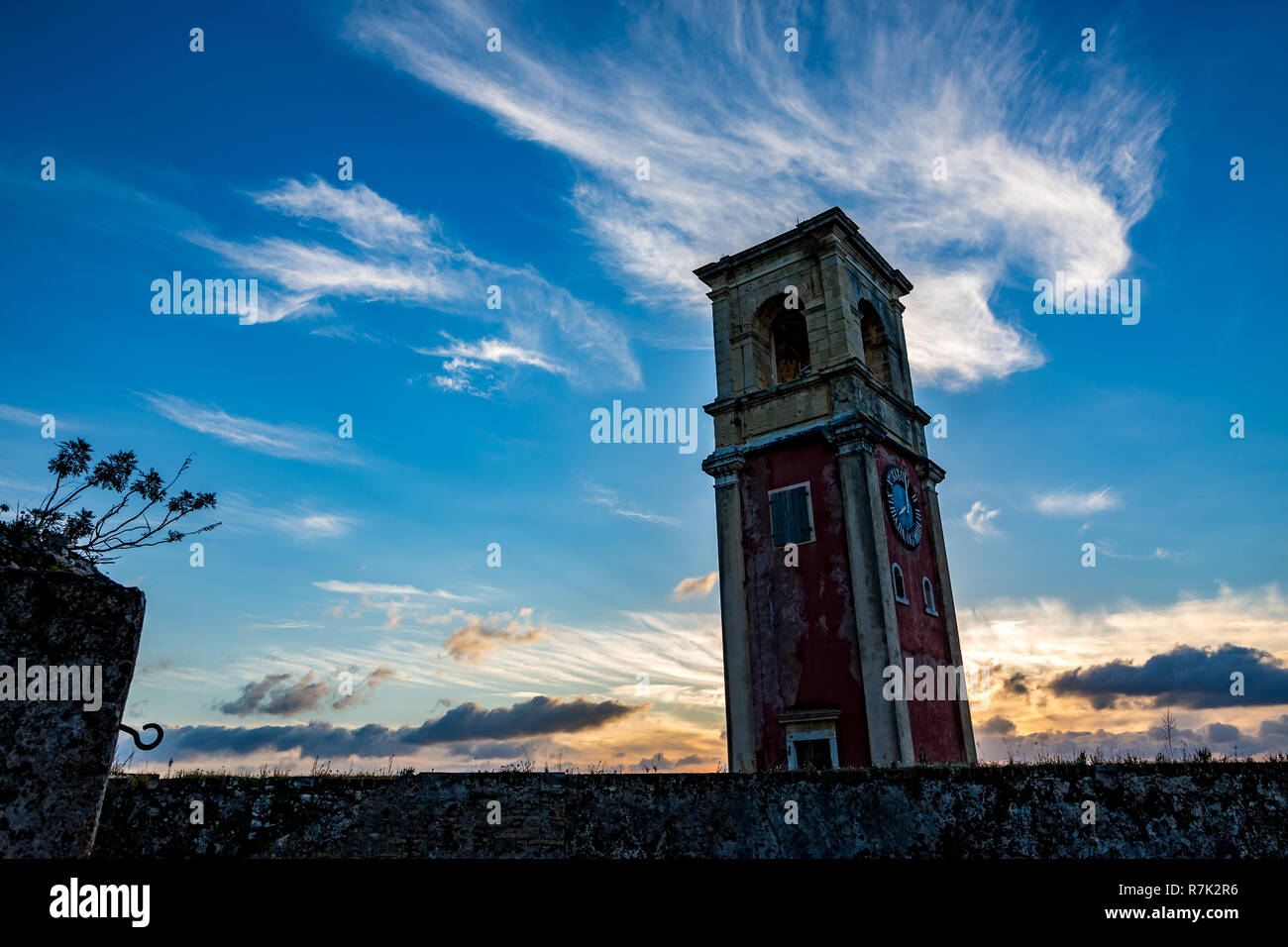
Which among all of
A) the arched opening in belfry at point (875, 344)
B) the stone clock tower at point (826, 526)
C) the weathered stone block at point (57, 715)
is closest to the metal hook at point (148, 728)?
the weathered stone block at point (57, 715)

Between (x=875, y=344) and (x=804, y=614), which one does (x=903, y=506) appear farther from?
(x=875, y=344)

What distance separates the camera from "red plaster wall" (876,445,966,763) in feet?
59.4

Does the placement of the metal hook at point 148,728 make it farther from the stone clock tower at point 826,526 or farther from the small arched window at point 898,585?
the small arched window at point 898,585

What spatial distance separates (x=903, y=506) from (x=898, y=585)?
2.67 metres

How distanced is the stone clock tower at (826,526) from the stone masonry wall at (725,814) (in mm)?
10915

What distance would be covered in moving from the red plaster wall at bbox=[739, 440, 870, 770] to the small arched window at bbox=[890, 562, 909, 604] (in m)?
1.33

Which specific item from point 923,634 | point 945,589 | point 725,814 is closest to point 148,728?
point 725,814

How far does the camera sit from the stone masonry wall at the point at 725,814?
18.2 feet

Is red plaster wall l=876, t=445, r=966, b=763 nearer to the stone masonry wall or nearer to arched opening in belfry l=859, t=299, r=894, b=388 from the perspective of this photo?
arched opening in belfry l=859, t=299, r=894, b=388

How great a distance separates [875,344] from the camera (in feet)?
78.3

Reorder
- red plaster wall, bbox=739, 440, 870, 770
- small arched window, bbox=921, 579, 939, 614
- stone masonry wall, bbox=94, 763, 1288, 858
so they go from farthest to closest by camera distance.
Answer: small arched window, bbox=921, 579, 939, 614, red plaster wall, bbox=739, 440, 870, 770, stone masonry wall, bbox=94, 763, 1288, 858

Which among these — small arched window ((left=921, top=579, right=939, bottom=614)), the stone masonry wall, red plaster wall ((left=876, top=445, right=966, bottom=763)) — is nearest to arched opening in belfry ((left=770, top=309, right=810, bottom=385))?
red plaster wall ((left=876, top=445, right=966, bottom=763))
